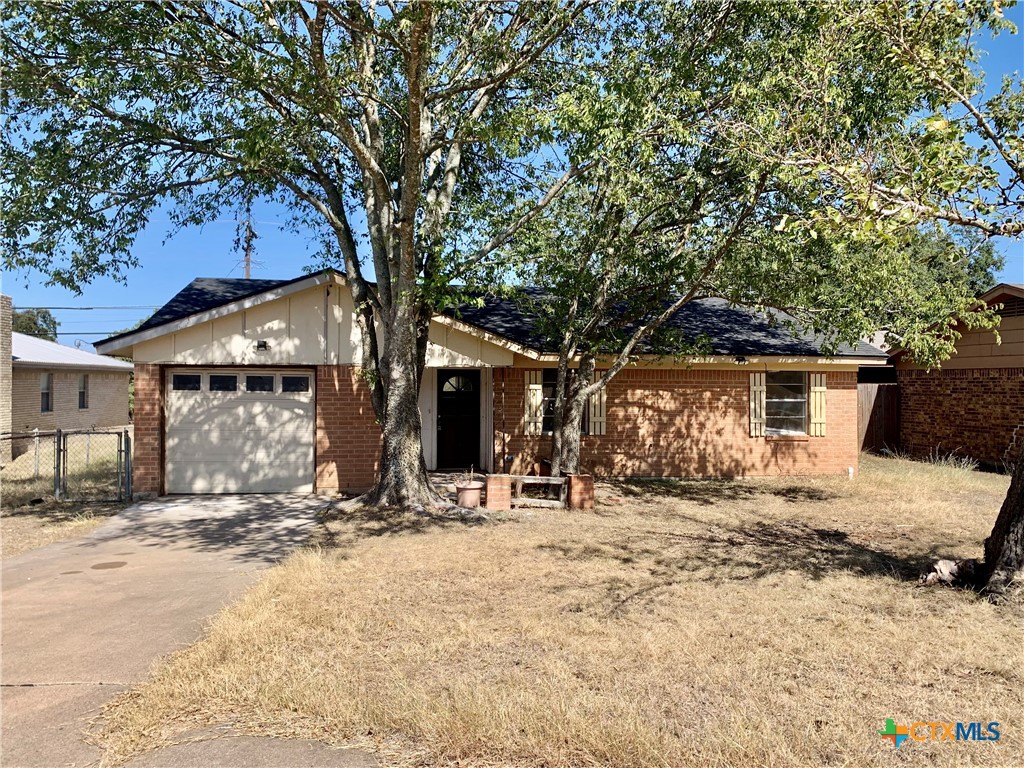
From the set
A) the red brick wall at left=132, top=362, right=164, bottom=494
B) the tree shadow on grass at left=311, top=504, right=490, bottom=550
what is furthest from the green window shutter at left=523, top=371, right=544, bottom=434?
the red brick wall at left=132, top=362, right=164, bottom=494

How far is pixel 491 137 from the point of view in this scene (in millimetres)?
7758

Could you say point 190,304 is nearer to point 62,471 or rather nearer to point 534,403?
point 62,471

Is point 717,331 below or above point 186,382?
above

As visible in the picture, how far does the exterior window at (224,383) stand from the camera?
11508 millimetres

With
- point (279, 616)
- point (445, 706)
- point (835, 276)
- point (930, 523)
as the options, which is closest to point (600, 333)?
point (835, 276)

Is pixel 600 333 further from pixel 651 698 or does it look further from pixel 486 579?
pixel 651 698

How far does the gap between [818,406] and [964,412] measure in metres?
4.65

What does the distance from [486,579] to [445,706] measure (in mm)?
2668

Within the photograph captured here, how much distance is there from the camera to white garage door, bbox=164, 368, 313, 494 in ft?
37.5

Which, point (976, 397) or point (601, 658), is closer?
point (601, 658)

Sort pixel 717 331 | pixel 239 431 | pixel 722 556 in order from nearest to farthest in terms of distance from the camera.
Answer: pixel 722 556
pixel 239 431
pixel 717 331

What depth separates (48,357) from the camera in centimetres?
2164

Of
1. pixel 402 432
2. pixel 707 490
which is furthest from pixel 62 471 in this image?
pixel 707 490

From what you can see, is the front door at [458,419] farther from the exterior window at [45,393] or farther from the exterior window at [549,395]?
the exterior window at [45,393]
